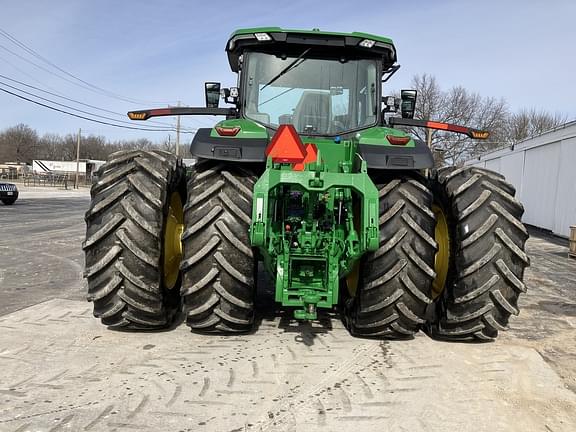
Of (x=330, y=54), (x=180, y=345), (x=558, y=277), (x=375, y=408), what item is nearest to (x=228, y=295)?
(x=180, y=345)

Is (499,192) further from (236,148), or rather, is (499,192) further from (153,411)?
(153,411)

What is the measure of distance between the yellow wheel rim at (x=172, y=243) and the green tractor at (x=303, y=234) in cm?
→ 3

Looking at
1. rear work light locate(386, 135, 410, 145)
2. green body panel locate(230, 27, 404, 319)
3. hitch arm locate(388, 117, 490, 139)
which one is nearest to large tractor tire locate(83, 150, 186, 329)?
green body panel locate(230, 27, 404, 319)

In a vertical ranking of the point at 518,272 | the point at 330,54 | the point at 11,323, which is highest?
the point at 330,54

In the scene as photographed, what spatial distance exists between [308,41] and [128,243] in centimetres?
239

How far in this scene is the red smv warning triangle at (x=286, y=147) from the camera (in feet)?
12.0

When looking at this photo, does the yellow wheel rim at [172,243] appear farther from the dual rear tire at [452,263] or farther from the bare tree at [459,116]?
the bare tree at [459,116]

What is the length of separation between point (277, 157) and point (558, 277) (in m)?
6.76

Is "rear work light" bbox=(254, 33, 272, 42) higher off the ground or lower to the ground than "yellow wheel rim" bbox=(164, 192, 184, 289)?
higher

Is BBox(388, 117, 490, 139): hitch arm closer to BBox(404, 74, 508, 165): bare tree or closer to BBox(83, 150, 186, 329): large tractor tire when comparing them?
BBox(83, 150, 186, 329): large tractor tire

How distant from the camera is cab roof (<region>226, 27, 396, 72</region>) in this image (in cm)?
441

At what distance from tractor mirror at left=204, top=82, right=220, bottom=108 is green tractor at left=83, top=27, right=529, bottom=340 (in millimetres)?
1038

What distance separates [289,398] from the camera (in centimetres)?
305

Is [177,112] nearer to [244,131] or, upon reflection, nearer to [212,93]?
[212,93]
